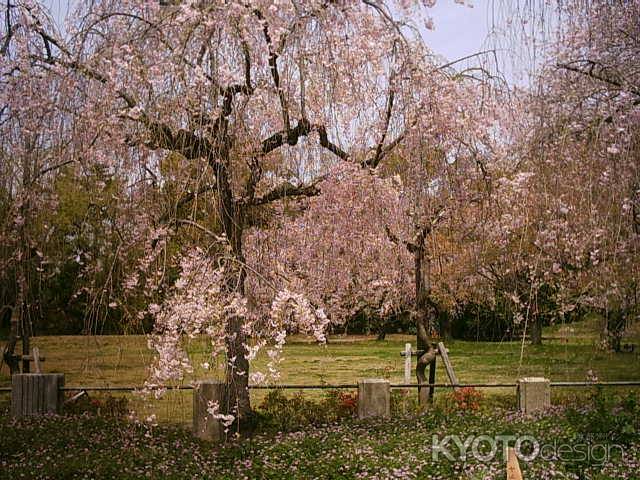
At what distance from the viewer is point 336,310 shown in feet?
22.0

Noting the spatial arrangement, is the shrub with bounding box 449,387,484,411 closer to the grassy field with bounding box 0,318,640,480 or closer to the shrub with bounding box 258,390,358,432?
the grassy field with bounding box 0,318,640,480

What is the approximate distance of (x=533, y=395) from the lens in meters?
5.41

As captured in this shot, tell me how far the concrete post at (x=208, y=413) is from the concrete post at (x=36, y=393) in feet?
4.08

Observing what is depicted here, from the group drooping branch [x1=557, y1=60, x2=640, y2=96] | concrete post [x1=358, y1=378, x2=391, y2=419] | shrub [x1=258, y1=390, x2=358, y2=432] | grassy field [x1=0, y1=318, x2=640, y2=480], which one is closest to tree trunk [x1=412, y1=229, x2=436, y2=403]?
grassy field [x1=0, y1=318, x2=640, y2=480]

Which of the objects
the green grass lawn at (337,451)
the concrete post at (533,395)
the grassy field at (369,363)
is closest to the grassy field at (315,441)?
the green grass lawn at (337,451)

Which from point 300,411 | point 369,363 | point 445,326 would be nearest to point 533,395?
point 300,411

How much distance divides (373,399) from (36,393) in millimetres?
2419

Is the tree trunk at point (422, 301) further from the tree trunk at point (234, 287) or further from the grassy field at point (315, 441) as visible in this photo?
the tree trunk at point (234, 287)

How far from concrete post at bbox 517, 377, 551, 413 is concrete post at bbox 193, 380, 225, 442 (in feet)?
7.24

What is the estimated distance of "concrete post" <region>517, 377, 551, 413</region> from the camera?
5.38 meters

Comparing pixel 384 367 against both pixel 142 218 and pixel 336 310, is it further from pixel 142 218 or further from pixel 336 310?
pixel 142 218

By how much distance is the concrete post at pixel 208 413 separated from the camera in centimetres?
457

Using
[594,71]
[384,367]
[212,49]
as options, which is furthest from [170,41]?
[384,367]

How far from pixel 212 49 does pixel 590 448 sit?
2691 mm
